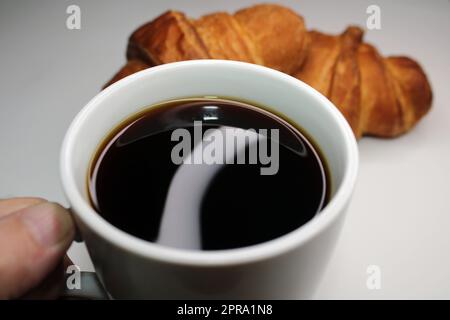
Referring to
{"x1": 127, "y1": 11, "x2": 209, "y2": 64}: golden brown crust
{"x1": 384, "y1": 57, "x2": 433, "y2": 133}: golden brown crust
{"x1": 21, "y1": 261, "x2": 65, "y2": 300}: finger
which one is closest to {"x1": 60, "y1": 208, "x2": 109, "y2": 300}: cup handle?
{"x1": 21, "y1": 261, "x2": 65, "y2": 300}: finger

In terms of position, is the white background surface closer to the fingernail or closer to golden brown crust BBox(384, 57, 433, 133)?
golden brown crust BBox(384, 57, 433, 133)

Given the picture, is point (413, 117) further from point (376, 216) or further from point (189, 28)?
point (189, 28)

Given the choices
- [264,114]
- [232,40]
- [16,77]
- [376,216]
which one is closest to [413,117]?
[376,216]

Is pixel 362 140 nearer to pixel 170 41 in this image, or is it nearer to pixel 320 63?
pixel 320 63

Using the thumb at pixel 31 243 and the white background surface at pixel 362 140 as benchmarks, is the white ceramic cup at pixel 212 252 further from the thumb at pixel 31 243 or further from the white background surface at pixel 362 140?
the white background surface at pixel 362 140

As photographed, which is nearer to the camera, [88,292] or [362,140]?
[88,292]

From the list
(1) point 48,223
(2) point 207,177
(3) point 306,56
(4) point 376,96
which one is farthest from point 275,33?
(1) point 48,223
